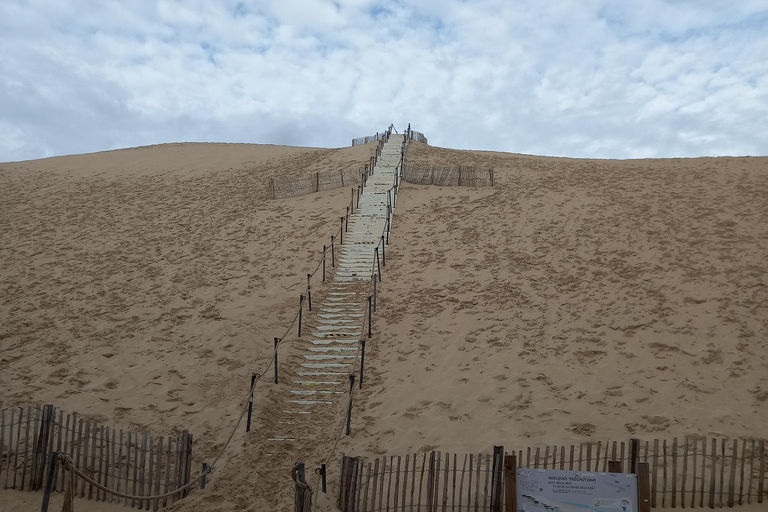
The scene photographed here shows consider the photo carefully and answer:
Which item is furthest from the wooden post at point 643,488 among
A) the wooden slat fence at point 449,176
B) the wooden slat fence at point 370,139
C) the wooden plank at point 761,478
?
the wooden slat fence at point 370,139

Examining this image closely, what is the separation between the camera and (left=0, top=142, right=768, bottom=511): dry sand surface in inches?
281

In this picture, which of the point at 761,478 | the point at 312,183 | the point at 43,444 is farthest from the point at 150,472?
the point at 312,183

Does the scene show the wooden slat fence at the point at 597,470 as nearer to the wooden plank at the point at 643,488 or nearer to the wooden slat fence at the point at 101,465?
the wooden plank at the point at 643,488

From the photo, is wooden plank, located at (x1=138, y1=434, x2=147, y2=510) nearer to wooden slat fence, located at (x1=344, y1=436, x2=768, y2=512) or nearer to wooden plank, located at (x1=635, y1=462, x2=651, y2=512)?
wooden slat fence, located at (x1=344, y1=436, x2=768, y2=512)

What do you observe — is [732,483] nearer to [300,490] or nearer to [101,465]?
[300,490]

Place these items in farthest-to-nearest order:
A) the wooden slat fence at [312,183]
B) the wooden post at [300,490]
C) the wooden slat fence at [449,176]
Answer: the wooden slat fence at [312,183] → the wooden slat fence at [449,176] → the wooden post at [300,490]

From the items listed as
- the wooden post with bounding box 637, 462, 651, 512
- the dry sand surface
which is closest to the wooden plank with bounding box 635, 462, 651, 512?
the wooden post with bounding box 637, 462, 651, 512

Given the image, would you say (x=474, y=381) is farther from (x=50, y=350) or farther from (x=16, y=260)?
(x=16, y=260)

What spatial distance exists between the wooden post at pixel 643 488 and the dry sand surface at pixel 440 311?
2.10 metres

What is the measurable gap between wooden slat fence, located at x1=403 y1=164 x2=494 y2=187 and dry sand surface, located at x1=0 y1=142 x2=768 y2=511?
1.11ft

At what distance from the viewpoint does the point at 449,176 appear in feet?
52.8

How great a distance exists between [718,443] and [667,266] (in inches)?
181

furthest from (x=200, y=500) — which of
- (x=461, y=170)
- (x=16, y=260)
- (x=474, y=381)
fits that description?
(x=461, y=170)

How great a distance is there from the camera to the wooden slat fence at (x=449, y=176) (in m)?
16.0
